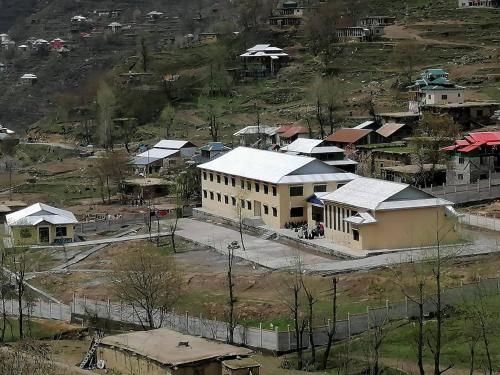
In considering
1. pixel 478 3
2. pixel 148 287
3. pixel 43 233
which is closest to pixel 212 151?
pixel 43 233

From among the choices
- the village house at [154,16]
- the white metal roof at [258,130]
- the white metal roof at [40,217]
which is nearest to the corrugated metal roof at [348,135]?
the white metal roof at [258,130]

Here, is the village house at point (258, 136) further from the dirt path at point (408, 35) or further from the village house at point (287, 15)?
the village house at point (287, 15)

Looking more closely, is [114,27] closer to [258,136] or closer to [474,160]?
[258,136]

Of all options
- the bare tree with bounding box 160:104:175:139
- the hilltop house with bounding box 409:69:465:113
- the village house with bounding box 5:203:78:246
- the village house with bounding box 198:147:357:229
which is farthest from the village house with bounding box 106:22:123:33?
the village house with bounding box 5:203:78:246

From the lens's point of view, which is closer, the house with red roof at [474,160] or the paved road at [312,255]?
the paved road at [312,255]

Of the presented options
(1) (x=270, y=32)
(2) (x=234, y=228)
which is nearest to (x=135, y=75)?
(1) (x=270, y=32)

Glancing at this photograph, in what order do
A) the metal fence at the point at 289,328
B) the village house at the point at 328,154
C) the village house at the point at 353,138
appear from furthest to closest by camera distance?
the village house at the point at 353,138, the village house at the point at 328,154, the metal fence at the point at 289,328

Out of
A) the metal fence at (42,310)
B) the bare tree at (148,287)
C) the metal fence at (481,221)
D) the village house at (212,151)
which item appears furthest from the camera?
the village house at (212,151)

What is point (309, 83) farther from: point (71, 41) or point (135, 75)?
point (71, 41)
